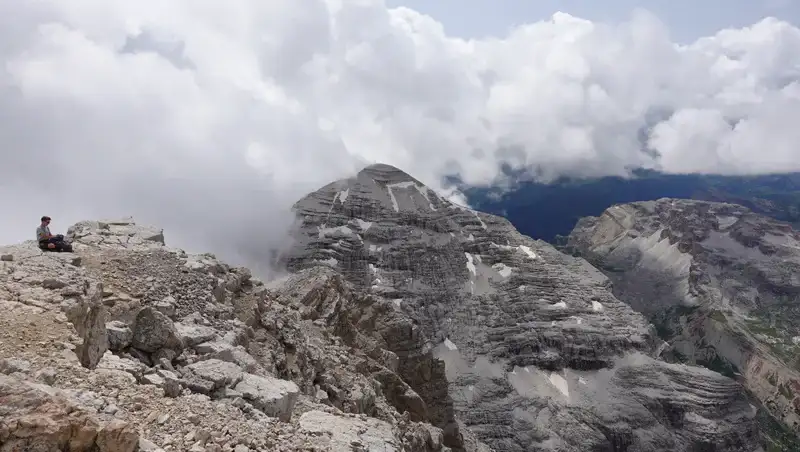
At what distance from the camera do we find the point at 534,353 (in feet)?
551

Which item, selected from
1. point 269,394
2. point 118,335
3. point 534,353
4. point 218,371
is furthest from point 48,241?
point 534,353

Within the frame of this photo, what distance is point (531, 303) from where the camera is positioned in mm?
182125

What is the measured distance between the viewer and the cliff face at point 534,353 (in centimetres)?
14300

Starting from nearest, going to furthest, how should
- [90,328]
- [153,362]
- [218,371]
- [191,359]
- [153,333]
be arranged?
[90,328], [153,362], [218,371], [153,333], [191,359]

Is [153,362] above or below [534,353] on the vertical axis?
above

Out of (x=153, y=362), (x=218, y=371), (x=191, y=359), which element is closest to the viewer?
(x=153, y=362)

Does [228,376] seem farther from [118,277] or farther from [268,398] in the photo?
[118,277]

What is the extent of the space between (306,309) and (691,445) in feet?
470

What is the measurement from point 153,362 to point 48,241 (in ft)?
27.9

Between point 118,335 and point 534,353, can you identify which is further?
point 534,353

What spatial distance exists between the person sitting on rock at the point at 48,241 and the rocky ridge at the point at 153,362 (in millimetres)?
707

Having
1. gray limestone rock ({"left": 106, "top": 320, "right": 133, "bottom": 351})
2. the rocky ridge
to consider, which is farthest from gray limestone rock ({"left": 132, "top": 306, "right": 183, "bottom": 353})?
gray limestone rock ({"left": 106, "top": 320, "right": 133, "bottom": 351})

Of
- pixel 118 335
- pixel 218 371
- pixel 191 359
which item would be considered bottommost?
pixel 218 371

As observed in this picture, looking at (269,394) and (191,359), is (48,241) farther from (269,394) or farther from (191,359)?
(269,394)
